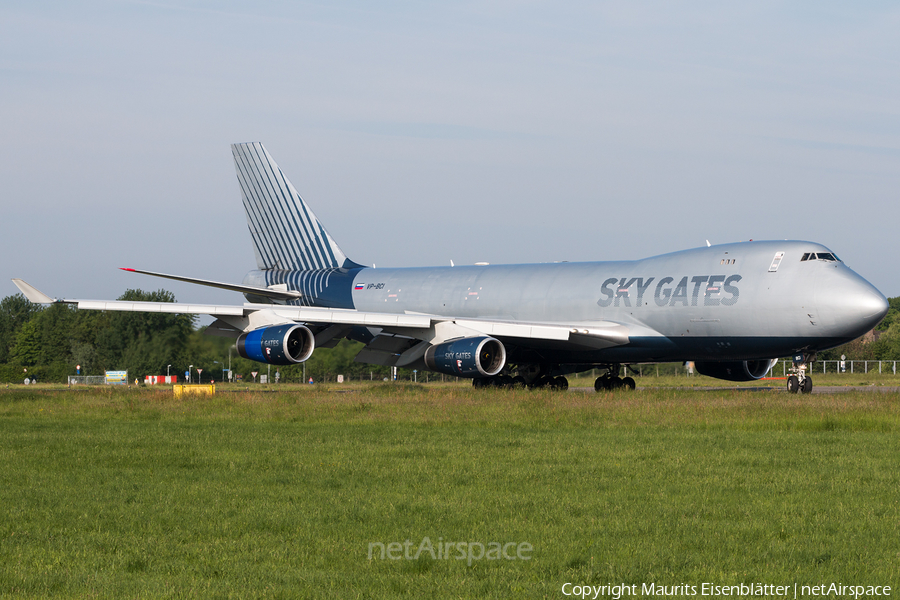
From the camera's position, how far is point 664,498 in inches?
393

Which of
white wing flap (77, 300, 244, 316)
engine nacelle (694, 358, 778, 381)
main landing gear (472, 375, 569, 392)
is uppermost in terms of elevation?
white wing flap (77, 300, 244, 316)

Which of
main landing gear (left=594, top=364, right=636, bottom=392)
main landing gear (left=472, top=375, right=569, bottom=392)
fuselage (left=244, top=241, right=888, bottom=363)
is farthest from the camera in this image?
main landing gear (left=472, top=375, right=569, bottom=392)

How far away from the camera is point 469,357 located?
2820 cm

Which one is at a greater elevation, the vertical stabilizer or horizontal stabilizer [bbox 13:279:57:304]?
the vertical stabilizer

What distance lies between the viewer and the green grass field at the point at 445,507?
7000 millimetres

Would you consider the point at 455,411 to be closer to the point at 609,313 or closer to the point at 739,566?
the point at 609,313

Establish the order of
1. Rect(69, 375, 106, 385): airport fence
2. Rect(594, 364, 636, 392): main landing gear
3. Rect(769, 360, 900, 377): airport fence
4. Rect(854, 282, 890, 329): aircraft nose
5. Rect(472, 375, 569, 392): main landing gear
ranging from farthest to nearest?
Rect(769, 360, 900, 377): airport fence < Rect(69, 375, 106, 385): airport fence < Rect(472, 375, 569, 392): main landing gear < Rect(594, 364, 636, 392): main landing gear < Rect(854, 282, 890, 329): aircraft nose

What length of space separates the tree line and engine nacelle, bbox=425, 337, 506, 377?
27.3 ft

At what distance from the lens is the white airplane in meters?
26.0

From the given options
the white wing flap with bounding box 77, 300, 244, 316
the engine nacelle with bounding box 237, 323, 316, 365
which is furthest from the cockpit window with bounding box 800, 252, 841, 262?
the white wing flap with bounding box 77, 300, 244, 316

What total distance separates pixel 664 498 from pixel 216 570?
497cm

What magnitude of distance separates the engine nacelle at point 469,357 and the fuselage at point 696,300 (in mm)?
2760

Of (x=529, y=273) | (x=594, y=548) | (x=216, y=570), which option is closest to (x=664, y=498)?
(x=594, y=548)

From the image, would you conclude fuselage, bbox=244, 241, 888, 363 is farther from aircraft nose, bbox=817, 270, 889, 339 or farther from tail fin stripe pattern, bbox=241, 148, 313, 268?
tail fin stripe pattern, bbox=241, 148, 313, 268
